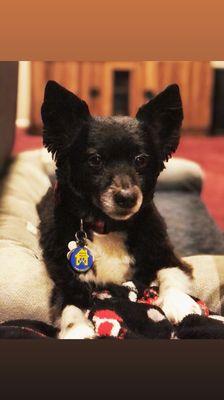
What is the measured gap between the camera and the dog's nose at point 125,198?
5.22 ft

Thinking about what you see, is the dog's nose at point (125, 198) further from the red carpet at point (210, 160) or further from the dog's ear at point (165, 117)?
the red carpet at point (210, 160)

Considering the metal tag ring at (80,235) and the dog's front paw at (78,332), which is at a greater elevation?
the metal tag ring at (80,235)

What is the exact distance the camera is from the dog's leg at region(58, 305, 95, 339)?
1.53 meters

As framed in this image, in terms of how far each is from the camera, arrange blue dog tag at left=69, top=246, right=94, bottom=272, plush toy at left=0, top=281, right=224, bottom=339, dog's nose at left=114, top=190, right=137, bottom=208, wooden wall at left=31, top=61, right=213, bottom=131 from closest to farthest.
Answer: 1. plush toy at left=0, top=281, right=224, bottom=339
2. dog's nose at left=114, top=190, right=137, bottom=208
3. blue dog tag at left=69, top=246, right=94, bottom=272
4. wooden wall at left=31, top=61, right=213, bottom=131

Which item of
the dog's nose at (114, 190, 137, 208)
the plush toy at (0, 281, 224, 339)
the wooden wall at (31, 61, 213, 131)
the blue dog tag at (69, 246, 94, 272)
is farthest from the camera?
the wooden wall at (31, 61, 213, 131)

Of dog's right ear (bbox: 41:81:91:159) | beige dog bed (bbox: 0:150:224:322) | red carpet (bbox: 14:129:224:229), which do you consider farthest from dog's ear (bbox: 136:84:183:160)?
red carpet (bbox: 14:129:224:229)

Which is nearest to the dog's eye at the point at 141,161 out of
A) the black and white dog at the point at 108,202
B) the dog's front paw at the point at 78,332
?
the black and white dog at the point at 108,202

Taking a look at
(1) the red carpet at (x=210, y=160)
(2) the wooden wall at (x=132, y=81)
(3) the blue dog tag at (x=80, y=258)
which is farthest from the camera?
(1) the red carpet at (x=210, y=160)

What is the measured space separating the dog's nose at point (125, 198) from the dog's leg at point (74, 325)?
1.03ft

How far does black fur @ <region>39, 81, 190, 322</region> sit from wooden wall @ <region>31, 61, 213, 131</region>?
0.52 m

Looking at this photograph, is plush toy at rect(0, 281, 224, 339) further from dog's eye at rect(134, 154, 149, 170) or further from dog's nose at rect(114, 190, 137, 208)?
dog's eye at rect(134, 154, 149, 170)

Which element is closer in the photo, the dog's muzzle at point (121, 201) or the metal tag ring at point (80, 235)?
the dog's muzzle at point (121, 201)

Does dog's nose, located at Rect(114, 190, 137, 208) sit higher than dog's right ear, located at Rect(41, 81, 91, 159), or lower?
lower

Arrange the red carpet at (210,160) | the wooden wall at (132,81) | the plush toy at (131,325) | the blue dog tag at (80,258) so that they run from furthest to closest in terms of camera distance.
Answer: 1. the red carpet at (210,160)
2. the wooden wall at (132,81)
3. the blue dog tag at (80,258)
4. the plush toy at (131,325)
